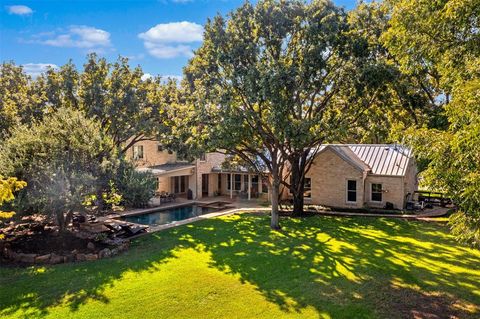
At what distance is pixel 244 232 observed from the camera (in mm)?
20062

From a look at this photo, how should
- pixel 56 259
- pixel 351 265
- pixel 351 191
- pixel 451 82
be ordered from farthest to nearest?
pixel 351 191 → pixel 56 259 → pixel 351 265 → pixel 451 82

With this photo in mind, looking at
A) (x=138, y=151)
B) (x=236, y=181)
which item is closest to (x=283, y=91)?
(x=236, y=181)

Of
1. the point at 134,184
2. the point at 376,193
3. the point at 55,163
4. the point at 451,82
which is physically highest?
the point at 451,82

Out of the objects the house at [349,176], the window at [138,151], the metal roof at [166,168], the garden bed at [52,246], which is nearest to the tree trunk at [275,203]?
the house at [349,176]

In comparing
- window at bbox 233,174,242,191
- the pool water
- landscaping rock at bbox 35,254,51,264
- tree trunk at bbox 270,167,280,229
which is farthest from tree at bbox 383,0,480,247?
window at bbox 233,174,242,191

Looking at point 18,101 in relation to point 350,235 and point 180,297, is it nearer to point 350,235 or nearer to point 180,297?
point 180,297

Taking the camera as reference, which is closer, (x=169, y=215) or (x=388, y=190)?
(x=388, y=190)

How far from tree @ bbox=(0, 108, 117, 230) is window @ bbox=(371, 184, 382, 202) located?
2115cm

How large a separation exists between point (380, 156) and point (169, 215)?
1834cm

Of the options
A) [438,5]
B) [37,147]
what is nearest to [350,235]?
[438,5]

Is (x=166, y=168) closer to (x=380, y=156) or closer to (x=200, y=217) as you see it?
(x=200, y=217)

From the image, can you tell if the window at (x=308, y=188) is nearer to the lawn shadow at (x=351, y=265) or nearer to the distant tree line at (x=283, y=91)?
the distant tree line at (x=283, y=91)

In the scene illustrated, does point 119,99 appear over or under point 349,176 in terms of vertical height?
over

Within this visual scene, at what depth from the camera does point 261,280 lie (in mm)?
12672
